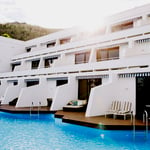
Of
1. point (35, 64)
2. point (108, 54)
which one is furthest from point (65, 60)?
point (35, 64)

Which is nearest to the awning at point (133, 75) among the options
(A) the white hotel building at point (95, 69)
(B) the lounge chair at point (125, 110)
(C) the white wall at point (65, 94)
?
(A) the white hotel building at point (95, 69)

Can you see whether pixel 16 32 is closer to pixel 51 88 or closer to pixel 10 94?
pixel 10 94

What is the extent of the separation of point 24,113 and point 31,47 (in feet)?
70.9

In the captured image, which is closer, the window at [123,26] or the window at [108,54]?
the window at [108,54]

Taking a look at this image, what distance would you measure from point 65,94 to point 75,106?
Result: 6.60 ft

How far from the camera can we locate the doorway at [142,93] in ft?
59.8

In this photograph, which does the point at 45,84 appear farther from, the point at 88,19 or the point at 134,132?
the point at 134,132

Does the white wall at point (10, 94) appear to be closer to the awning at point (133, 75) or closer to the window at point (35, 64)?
the window at point (35, 64)

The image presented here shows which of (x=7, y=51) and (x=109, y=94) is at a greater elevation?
(x=7, y=51)

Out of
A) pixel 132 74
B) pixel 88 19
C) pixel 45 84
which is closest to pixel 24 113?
pixel 45 84

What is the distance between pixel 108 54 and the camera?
84.0 ft

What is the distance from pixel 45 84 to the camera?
27672 millimetres

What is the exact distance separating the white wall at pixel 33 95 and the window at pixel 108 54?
7467 mm

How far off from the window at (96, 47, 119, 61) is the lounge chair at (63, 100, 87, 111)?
242 inches
